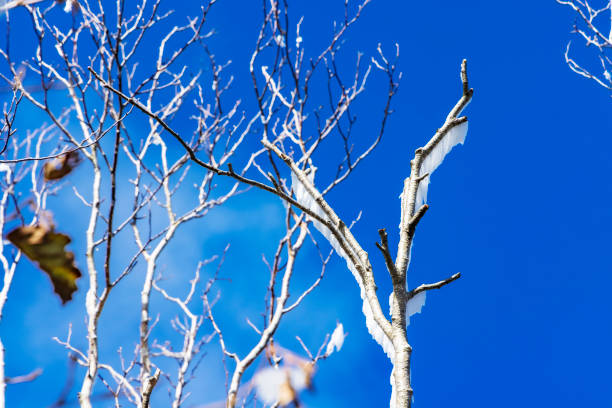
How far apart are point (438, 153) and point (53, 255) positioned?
1133mm

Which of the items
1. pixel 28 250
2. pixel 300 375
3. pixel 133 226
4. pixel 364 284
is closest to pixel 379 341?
pixel 364 284

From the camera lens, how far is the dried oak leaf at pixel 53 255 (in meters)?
0.61

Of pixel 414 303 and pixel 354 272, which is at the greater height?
pixel 354 272

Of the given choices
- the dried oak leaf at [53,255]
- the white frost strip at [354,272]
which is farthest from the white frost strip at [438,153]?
the dried oak leaf at [53,255]

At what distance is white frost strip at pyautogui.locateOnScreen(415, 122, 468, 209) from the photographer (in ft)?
4.56

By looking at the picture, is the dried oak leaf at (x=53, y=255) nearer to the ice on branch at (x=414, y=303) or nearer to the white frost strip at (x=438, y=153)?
the ice on branch at (x=414, y=303)

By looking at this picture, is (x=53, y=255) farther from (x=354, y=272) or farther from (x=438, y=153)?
(x=438, y=153)

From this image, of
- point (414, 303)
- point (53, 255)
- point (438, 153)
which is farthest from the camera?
point (438, 153)

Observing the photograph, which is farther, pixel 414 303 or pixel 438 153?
pixel 438 153

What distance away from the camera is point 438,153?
148 centimetres

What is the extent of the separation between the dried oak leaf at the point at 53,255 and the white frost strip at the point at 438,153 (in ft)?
3.13

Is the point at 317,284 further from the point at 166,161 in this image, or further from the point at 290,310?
the point at 166,161

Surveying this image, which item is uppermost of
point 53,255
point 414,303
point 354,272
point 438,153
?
point 438,153

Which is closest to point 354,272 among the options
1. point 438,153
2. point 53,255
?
point 438,153
